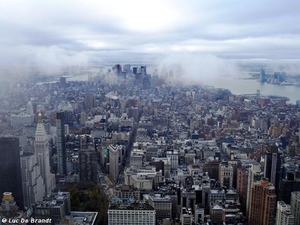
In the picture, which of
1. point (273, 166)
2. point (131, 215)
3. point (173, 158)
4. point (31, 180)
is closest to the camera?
point (131, 215)

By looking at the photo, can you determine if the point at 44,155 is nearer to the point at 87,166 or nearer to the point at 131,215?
the point at 87,166

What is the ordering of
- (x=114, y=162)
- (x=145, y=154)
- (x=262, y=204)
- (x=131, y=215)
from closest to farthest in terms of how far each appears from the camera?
(x=131, y=215)
(x=262, y=204)
(x=114, y=162)
(x=145, y=154)

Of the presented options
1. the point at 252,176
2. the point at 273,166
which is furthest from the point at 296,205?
the point at 273,166

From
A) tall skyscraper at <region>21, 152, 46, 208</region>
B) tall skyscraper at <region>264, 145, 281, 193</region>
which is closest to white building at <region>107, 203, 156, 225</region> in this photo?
tall skyscraper at <region>21, 152, 46, 208</region>

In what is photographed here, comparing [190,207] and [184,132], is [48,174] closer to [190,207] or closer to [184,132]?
[190,207]

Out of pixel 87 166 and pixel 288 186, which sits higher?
pixel 288 186

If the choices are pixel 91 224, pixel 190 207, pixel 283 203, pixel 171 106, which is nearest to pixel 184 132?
pixel 171 106

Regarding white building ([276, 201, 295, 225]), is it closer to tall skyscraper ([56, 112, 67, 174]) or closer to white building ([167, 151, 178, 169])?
white building ([167, 151, 178, 169])
